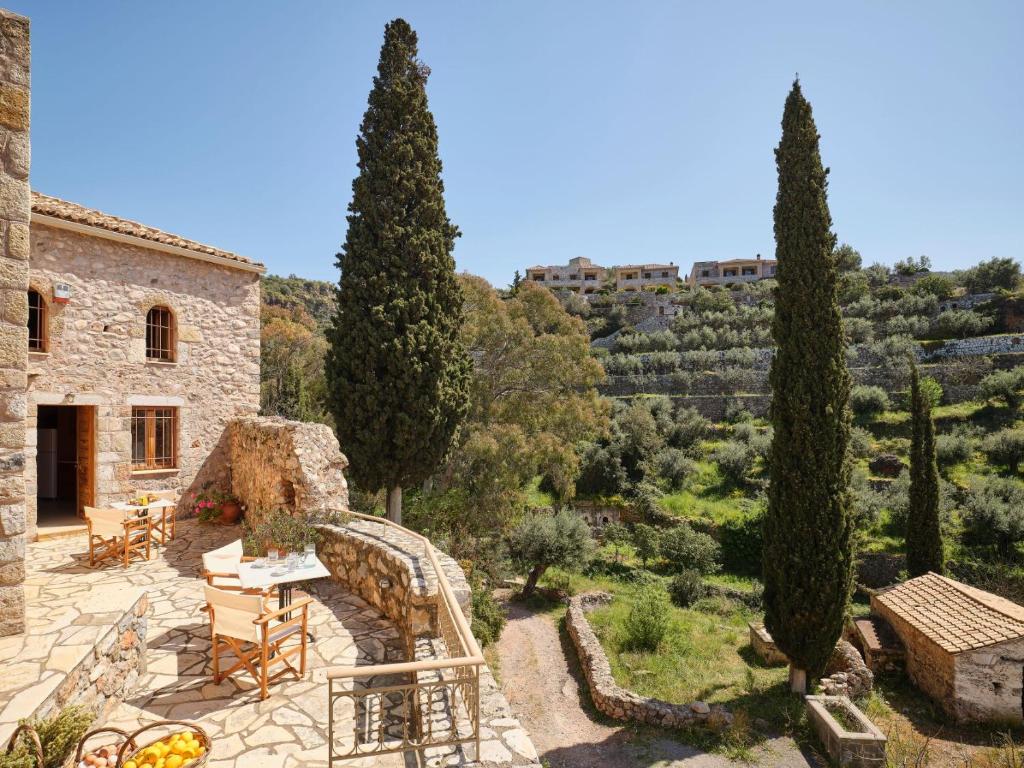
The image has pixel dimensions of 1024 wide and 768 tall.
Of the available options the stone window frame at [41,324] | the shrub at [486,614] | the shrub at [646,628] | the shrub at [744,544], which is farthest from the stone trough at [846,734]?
the stone window frame at [41,324]

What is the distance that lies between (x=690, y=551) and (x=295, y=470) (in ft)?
47.5

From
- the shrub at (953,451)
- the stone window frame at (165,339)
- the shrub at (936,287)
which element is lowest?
the shrub at (953,451)

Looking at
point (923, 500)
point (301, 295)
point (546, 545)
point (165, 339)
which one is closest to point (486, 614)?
point (546, 545)

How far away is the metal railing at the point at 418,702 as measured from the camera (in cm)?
325

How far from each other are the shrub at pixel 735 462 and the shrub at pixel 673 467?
1.41 m

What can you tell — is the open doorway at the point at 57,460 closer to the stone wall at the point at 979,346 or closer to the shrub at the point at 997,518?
the shrub at the point at 997,518

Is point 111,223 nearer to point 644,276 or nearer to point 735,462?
point 735,462

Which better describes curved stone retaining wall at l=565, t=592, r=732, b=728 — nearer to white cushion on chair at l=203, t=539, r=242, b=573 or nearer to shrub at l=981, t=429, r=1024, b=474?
white cushion on chair at l=203, t=539, r=242, b=573

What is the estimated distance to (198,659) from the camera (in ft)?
15.8

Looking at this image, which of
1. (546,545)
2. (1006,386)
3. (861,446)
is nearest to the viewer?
(546,545)

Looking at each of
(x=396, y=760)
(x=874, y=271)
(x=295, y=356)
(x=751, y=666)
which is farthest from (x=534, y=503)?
(x=874, y=271)

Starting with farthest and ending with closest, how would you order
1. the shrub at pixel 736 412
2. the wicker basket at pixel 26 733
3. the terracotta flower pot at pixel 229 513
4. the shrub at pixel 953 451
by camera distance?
the shrub at pixel 736 412, the shrub at pixel 953 451, the terracotta flower pot at pixel 229 513, the wicker basket at pixel 26 733

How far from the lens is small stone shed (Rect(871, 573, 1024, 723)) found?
9.55 m

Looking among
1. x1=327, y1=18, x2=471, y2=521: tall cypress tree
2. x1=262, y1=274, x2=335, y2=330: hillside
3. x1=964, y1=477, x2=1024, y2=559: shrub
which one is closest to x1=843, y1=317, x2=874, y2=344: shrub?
x1=964, y1=477, x2=1024, y2=559: shrub
